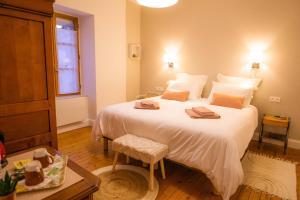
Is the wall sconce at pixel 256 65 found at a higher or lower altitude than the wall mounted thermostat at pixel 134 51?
lower

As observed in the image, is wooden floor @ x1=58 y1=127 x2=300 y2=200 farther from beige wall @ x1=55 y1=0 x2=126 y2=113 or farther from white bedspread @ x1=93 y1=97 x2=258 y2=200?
beige wall @ x1=55 y1=0 x2=126 y2=113

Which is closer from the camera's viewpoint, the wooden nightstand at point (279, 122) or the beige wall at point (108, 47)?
the wooden nightstand at point (279, 122)

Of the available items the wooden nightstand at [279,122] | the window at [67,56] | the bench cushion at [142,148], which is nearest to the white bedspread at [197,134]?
the bench cushion at [142,148]

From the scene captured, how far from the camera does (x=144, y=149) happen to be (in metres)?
1.96

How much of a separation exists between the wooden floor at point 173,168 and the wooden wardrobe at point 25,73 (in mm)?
1116

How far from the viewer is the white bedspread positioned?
1.75 metres

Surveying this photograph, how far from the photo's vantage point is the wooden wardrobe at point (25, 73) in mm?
1249

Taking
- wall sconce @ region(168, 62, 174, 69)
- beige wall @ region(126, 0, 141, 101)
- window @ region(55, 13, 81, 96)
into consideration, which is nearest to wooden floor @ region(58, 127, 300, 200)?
window @ region(55, 13, 81, 96)

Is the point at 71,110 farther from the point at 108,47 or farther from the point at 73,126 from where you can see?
the point at 108,47

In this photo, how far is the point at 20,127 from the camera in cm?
139

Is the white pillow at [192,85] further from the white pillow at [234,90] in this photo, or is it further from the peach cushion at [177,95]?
the white pillow at [234,90]

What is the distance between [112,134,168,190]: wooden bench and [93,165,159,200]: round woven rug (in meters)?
0.12

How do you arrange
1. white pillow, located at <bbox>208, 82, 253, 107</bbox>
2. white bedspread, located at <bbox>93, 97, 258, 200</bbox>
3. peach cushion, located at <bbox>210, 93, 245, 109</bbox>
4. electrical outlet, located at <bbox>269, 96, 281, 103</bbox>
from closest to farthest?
white bedspread, located at <bbox>93, 97, 258, 200</bbox> → peach cushion, located at <bbox>210, 93, 245, 109</bbox> → white pillow, located at <bbox>208, 82, 253, 107</bbox> → electrical outlet, located at <bbox>269, 96, 281, 103</bbox>

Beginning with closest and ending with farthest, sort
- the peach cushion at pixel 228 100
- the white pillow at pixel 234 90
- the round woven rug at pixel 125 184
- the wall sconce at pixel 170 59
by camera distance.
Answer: the round woven rug at pixel 125 184
the peach cushion at pixel 228 100
the white pillow at pixel 234 90
the wall sconce at pixel 170 59
